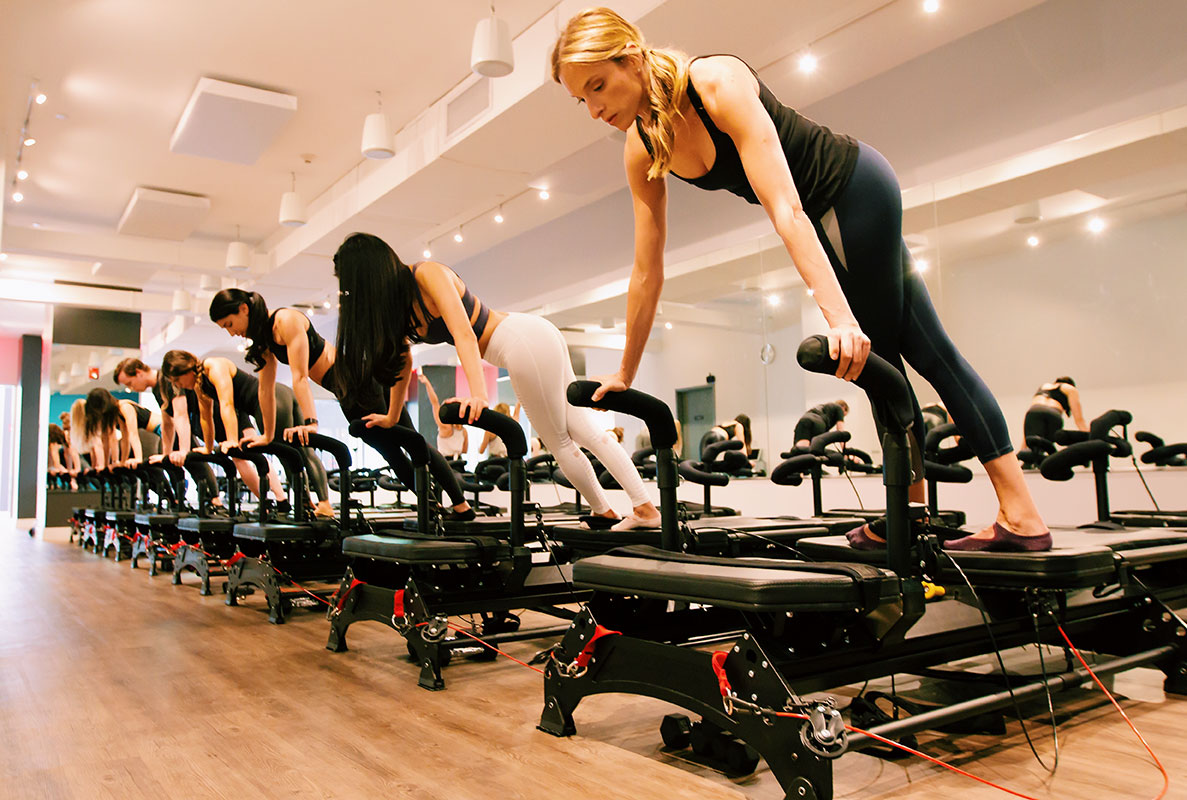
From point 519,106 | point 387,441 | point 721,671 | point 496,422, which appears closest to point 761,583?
point 721,671

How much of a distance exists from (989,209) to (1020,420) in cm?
130

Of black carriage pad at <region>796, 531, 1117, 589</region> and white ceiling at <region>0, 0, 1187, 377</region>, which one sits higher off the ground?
white ceiling at <region>0, 0, 1187, 377</region>

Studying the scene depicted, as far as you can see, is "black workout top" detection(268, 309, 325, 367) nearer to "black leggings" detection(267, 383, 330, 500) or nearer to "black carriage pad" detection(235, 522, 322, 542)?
"black leggings" detection(267, 383, 330, 500)

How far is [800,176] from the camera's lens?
1706 millimetres

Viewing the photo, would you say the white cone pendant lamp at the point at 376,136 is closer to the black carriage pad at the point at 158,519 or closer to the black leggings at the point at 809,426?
→ the black carriage pad at the point at 158,519

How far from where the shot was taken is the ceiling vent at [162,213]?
8141 mm

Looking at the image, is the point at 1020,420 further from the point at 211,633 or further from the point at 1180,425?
the point at 211,633

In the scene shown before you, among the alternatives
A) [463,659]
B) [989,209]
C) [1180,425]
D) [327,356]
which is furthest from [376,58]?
[1180,425]

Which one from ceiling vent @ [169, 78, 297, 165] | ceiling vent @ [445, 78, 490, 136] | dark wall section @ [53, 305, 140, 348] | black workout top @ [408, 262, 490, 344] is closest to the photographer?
black workout top @ [408, 262, 490, 344]

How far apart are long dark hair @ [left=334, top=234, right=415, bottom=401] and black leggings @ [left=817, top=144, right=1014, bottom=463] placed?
4.69 ft

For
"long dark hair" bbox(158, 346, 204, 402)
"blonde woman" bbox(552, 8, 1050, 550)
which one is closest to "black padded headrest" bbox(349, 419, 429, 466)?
"blonde woman" bbox(552, 8, 1050, 550)

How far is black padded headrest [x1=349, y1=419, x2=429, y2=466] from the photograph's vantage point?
9.00 ft

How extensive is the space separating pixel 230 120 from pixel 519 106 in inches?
103

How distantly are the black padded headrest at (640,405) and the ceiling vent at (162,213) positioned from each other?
304 inches
